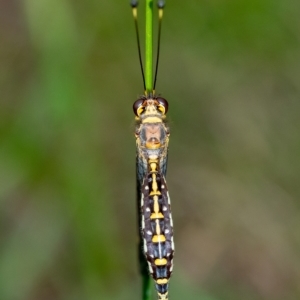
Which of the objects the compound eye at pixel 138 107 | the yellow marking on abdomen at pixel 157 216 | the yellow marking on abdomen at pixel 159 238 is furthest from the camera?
the compound eye at pixel 138 107

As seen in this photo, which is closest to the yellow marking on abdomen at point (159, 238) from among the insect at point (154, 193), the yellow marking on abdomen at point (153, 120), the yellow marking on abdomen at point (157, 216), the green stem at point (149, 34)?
the insect at point (154, 193)

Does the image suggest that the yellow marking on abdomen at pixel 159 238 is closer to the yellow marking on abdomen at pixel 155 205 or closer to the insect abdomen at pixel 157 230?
the insect abdomen at pixel 157 230

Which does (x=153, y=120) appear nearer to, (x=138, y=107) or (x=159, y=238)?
(x=138, y=107)

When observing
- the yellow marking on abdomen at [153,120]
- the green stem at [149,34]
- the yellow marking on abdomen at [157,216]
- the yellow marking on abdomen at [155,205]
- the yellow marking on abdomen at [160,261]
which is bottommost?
the yellow marking on abdomen at [160,261]

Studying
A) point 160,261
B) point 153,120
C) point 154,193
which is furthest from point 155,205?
point 153,120

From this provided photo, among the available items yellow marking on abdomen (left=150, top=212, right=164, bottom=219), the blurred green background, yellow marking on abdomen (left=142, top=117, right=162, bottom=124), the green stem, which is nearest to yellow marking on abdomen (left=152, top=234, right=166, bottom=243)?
yellow marking on abdomen (left=150, top=212, right=164, bottom=219)

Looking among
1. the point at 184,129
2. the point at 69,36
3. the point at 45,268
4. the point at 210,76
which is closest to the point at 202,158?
the point at 184,129
